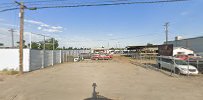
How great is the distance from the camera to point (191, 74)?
770 inches

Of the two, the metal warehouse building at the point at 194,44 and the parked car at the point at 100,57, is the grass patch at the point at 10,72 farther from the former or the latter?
the metal warehouse building at the point at 194,44

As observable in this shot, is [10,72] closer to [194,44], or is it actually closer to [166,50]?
[166,50]

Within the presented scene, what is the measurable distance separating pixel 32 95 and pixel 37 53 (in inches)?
625

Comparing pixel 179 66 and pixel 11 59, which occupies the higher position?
pixel 11 59

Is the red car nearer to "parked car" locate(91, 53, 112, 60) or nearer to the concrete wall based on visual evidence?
"parked car" locate(91, 53, 112, 60)

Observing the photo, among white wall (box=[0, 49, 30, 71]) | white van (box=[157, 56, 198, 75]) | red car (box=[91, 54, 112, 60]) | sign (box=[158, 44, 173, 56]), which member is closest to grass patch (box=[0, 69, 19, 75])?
white wall (box=[0, 49, 30, 71])

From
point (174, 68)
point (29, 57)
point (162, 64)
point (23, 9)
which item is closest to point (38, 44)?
point (29, 57)

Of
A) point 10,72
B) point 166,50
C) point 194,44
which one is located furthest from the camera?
point 194,44

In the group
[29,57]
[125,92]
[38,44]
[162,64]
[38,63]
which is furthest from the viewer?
[38,44]

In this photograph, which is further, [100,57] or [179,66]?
[100,57]

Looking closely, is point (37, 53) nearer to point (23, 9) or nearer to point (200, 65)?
point (23, 9)

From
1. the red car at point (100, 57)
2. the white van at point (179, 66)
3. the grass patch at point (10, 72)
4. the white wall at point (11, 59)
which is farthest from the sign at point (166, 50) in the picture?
the red car at point (100, 57)

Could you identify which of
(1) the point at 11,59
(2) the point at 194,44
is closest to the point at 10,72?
(1) the point at 11,59

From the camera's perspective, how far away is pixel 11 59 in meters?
22.8
